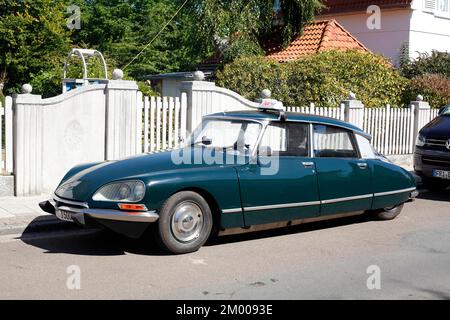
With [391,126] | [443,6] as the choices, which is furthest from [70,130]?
[443,6]

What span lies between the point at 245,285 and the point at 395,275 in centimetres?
160

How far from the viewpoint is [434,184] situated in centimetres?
1202

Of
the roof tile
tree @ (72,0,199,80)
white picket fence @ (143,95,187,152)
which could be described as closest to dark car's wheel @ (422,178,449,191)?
white picket fence @ (143,95,187,152)

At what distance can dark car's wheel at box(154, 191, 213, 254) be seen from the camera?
6.48 m

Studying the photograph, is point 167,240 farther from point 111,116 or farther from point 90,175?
point 111,116

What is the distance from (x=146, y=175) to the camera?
645cm

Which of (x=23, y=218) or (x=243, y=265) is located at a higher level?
(x=23, y=218)

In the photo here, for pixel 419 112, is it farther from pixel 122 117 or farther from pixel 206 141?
pixel 206 141

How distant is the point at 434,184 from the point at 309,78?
4560 millimetres

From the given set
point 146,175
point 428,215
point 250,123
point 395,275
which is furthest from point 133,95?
point 395,275

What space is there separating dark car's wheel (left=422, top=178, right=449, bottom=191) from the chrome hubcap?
21.7 ft

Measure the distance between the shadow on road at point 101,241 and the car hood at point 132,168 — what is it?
0.66m

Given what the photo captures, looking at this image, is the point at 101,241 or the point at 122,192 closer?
the point at 122,192

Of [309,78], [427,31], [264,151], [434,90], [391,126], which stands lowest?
[264,151]
